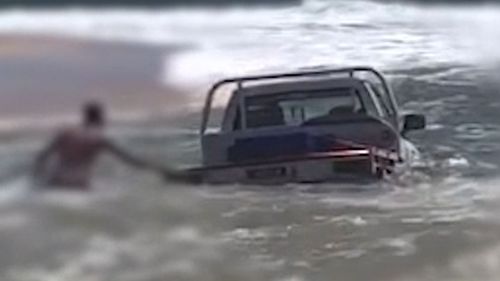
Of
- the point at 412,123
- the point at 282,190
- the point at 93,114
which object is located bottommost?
the point at 282,190

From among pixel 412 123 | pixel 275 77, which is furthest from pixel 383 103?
pixel 275 77

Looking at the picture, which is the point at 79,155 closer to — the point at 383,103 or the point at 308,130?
the point at 308,130

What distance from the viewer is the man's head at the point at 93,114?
6.51ft

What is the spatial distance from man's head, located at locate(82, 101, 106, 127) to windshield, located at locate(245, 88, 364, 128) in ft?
5.68

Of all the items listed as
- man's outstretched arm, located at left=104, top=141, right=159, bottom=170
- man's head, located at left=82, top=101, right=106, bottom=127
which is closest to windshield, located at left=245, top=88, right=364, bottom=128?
man's outstretched arm, located at left=104, top=141, right=159, bottom=170

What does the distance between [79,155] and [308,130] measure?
1.47 meters

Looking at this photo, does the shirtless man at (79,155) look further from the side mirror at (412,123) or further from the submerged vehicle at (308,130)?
the side mirror at (412,123)

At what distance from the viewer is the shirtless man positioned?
2068 mm

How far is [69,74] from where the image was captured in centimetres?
190

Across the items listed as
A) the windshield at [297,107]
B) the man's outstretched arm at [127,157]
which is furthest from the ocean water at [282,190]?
the windshield at [297,107]

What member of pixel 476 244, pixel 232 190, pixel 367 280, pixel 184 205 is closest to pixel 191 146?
pixel 184 205

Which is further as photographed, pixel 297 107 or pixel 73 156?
pixel 297 107

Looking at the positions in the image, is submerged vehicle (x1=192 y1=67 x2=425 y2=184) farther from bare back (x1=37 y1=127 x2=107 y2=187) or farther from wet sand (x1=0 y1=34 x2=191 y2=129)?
wet sand (x1=0 y1=34 x2=191 y2=129)

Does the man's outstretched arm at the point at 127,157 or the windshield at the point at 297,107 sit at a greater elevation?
the man's outstretched arm at the point at 127,157
